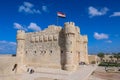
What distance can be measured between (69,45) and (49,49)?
13.7ft

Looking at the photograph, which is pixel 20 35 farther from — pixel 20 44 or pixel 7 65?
pixel 7 65

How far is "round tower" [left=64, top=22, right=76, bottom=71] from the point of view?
86.2 ft

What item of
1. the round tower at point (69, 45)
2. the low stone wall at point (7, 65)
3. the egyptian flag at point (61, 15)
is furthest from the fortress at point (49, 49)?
the egyptian flag at point (61, 15)

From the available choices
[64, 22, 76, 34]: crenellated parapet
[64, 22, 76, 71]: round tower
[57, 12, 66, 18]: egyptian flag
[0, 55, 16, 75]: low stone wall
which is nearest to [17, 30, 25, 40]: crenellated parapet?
[0, 55, 16, 75]: low stone wall

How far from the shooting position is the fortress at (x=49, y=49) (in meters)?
26.8

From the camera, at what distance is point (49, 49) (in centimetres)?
2914

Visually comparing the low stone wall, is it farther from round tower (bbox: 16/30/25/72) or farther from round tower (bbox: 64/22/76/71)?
round tower (bbox: 64/22/76/71)

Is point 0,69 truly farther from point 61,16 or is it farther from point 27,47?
point 61,16

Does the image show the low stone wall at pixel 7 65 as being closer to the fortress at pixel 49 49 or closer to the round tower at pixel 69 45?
the fortress at pixel 49 49

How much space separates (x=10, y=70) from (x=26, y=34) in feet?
23.6

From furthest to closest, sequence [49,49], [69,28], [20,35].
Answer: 1. [20,35]
2. [49,49]
3. [69,28]

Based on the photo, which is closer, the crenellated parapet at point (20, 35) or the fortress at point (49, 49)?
the fortress at point (49, 49)

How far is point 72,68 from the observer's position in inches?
1027

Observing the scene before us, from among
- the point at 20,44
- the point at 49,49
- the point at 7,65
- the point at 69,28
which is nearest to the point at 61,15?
the point at 69,28
